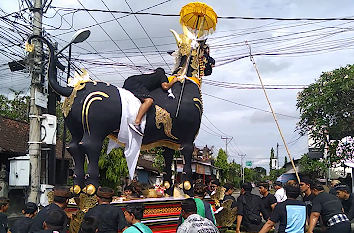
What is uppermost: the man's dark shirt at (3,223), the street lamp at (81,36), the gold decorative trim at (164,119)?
the street lamp at (81,36)

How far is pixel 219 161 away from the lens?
5125 cm

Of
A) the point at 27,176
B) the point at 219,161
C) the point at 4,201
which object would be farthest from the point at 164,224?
the point at 219,161

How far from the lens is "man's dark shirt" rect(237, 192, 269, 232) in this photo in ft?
25.2

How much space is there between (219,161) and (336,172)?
29.6 meters

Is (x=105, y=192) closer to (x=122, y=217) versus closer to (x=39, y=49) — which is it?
(x=122, y=217)

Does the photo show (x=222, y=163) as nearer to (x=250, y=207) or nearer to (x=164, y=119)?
(x=250, y=207)

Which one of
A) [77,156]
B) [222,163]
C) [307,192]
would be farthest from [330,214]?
[222,163]

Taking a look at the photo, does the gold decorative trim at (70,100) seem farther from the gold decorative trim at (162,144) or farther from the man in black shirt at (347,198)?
the man in black shirt at (347,198)

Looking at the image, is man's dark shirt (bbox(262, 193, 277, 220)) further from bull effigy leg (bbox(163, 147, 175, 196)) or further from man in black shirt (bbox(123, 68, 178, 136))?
man in black shirt (bbox(123, 68, 178, 136))

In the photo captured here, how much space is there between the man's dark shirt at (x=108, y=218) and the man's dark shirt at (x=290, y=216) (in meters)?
1.86

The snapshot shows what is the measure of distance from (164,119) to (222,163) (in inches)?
1736

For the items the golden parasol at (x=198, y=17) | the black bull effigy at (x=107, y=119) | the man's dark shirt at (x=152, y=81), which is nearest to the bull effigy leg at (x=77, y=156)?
the black bull effigy at (x=107, y=119)

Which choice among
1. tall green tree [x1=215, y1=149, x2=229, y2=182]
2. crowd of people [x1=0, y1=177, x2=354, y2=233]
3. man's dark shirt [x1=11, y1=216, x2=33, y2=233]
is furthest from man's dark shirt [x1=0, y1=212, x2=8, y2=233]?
tall green tree [x1=215, y1=149, x2=229, y2=182]

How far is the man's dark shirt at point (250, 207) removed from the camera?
25.2 feet
